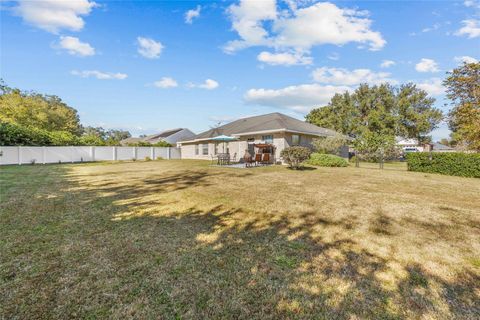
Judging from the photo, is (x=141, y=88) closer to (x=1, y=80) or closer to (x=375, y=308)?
(x=1, y=80)

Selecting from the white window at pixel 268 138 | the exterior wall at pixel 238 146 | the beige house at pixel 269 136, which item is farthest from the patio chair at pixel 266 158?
the white window at pixel 268 138

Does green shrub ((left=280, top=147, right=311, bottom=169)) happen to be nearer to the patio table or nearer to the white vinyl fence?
the patio table

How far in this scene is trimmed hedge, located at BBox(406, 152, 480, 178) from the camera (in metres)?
11.6

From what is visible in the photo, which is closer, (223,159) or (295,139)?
(223,159)

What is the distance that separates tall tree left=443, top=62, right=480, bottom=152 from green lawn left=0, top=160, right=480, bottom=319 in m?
14.4

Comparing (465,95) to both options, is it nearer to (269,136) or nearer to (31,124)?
(269,136)

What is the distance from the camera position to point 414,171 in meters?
13.7

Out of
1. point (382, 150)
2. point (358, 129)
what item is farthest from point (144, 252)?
point (358, 129)

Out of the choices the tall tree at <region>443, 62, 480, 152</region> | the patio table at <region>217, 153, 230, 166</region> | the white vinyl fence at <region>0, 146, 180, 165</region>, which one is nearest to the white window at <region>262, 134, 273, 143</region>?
the patio table at <region>217, 153, 230, 166</region>

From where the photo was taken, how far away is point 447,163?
12.5 meters

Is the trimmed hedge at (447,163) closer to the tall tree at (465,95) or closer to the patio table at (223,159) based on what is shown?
the tall tree at (465,95)

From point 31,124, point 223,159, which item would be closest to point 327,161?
point 223,159

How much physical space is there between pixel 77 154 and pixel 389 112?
41233 mm

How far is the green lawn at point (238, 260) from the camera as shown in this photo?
2123mm
